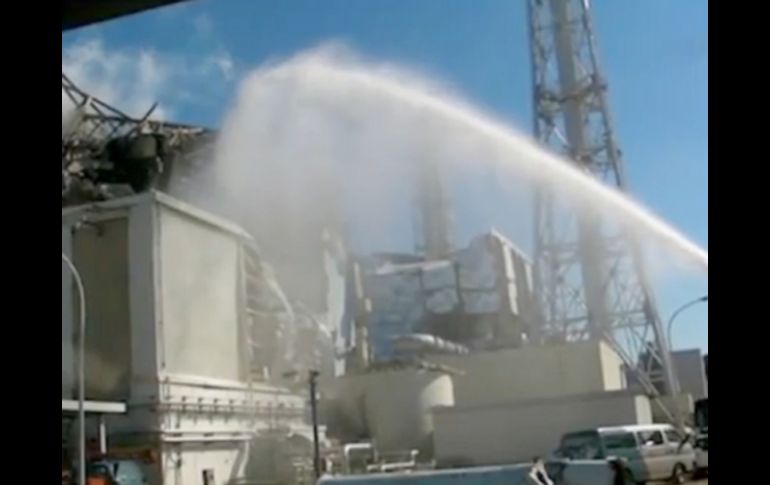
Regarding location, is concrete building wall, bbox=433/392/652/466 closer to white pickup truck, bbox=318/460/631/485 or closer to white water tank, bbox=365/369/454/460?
white water tank, bbox=365/369/454/460

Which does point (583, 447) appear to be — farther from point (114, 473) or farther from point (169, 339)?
point (169, 339)

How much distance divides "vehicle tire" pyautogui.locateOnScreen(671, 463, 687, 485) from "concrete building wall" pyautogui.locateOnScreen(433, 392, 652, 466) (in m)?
3.74

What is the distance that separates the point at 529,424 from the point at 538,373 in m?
2.42

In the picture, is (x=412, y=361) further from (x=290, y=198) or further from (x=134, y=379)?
(x=134, y=379)

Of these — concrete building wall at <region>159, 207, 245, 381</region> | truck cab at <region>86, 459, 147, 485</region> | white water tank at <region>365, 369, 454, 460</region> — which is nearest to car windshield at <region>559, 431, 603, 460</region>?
truck cab at <region>86, 459, 147, 485</region>

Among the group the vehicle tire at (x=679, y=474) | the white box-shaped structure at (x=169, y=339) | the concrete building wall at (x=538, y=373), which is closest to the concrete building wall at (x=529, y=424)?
the concrete building wall at (x=538, y=373)

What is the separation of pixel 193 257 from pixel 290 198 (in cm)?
198

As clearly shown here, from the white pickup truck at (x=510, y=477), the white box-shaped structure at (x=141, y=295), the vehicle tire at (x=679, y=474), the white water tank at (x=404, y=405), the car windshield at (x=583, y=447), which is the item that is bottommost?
the vehicle tire at (x=679, y=474)

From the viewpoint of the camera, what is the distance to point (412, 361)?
16016mm

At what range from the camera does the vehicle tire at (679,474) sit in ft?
29.5

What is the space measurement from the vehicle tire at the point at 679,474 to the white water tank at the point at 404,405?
621cm

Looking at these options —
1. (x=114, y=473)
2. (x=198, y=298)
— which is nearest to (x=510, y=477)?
(x=114, y=473)

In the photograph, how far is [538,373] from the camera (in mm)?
15688

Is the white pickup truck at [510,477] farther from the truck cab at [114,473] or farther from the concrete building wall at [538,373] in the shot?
the concrete building wall at [538,373]
